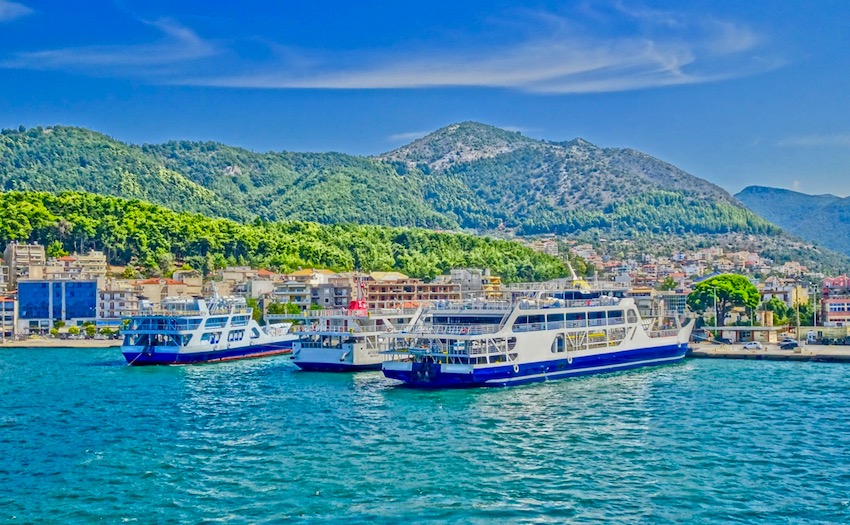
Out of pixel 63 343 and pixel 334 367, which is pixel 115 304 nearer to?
pixel 63 343

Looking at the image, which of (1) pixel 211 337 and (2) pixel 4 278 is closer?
(1) pixel 211 337

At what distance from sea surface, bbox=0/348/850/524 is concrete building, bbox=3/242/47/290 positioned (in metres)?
51.9

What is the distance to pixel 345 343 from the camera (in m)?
58.7

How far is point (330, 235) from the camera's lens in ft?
452

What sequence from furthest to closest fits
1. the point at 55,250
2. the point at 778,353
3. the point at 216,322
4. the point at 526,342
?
the point at 55,250, the point at 216,322, the point at 778,353, the point at 526,342

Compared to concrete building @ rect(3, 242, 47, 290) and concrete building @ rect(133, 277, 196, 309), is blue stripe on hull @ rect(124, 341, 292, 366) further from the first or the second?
concrete building @ rect(3, 242, 47, 290)

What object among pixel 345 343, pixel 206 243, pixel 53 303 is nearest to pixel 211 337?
pixel 345 343

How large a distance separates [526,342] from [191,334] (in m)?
25.3

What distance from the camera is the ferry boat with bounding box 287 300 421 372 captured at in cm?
5769

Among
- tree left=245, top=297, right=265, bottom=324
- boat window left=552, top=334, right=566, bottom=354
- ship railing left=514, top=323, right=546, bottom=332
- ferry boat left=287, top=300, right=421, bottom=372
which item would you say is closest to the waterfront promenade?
tree left=245, top=297, right=265, bottom=324

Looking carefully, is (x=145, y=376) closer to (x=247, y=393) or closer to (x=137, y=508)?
(x=247, y=393)

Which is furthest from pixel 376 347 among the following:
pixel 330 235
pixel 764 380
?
pixel 330 235

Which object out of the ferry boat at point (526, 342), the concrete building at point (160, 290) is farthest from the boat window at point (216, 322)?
the concrete building at point (160, 290)

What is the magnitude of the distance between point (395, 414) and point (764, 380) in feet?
74.1
